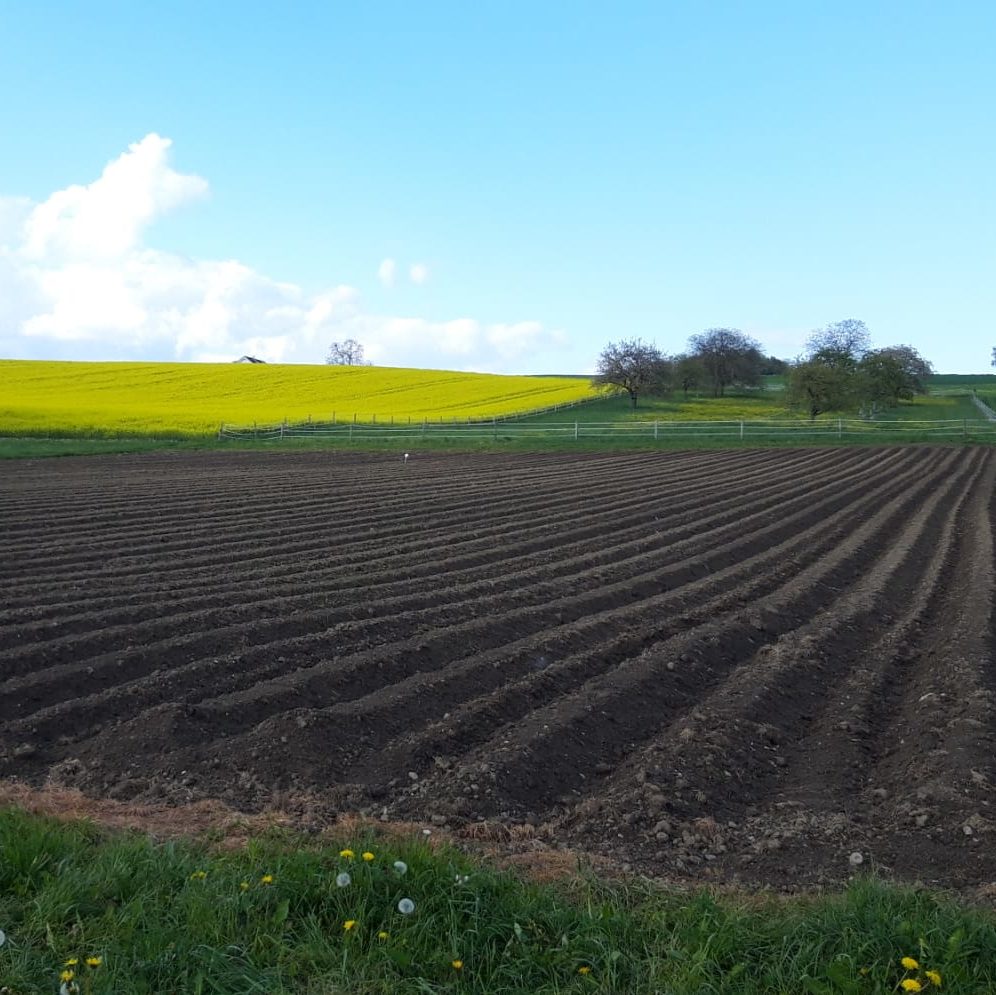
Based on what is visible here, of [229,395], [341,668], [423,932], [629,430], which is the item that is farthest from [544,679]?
[229,395]

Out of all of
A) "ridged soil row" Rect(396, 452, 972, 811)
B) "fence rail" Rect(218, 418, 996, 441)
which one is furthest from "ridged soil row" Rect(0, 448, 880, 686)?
"fence rail" Rect(218, 418, 996, 441)

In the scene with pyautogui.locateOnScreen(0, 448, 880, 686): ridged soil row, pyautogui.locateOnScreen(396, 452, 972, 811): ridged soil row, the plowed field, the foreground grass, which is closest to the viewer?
the foreground grass

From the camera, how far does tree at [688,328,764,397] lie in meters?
93.8

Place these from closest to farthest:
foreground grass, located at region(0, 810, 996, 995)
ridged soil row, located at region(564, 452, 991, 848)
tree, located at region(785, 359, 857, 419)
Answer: foreground grass, located at region(0, 810, 996, 995) → ridged soil row, located at region(564, 452, 991, 848) → tree, located at region(785, 359, 857, 419)

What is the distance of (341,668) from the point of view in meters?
9.31

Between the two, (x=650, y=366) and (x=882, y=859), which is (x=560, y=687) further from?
(x=650, y=366)

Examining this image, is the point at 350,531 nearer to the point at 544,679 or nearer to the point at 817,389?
the point at 544,679

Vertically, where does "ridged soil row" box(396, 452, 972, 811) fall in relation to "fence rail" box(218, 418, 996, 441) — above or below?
below

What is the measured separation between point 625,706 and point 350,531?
10.9m

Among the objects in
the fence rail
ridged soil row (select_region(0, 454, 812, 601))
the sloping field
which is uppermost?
the sloping field

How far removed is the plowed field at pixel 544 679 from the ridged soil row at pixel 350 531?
0.39ft

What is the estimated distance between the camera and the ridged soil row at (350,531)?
14.8 metres

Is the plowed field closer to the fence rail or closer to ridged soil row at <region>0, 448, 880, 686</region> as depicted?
ridged soil row at <region>0, 448, 880, 686</region>

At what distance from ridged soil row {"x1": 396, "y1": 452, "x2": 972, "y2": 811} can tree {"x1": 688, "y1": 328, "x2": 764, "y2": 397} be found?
82334mm
